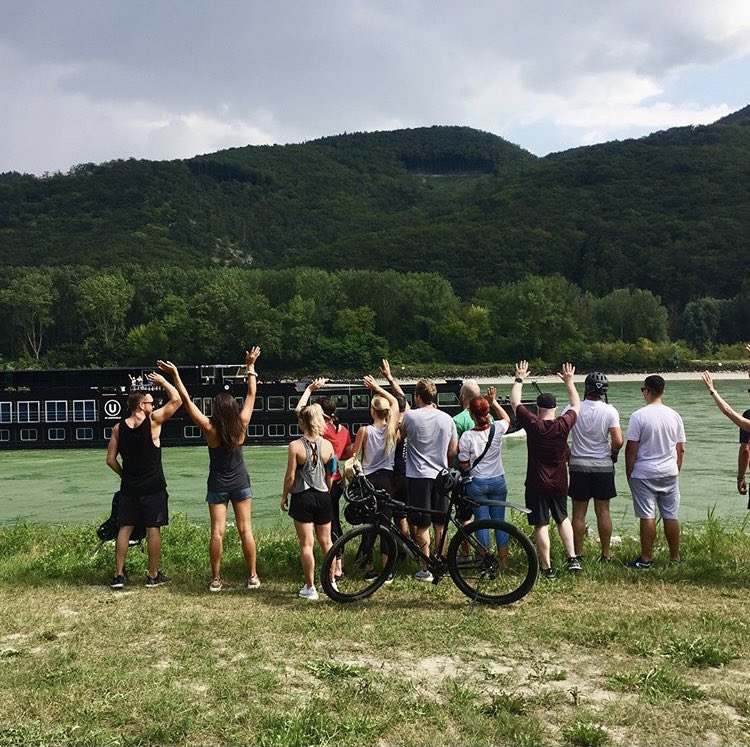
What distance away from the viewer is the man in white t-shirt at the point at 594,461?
24.4 feet

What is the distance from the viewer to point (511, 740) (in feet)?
12.6

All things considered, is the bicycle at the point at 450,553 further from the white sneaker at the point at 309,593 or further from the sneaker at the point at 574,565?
the sneaker at the point at 574,565

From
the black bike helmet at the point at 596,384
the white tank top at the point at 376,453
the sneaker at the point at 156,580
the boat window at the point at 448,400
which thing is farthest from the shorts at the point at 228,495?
the boat window at the point at 448,400

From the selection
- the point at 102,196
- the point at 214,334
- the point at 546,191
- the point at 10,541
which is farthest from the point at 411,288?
the point at 102,196

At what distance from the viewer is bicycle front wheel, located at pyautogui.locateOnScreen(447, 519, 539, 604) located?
614 centimetres

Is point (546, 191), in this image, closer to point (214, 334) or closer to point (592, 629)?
point (214, 334)

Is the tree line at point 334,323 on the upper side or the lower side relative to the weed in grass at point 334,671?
upper

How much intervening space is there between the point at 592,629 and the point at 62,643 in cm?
382

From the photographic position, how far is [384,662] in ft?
16.1

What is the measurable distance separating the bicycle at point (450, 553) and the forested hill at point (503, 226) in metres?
124

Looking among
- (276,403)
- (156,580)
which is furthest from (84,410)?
(156,580)

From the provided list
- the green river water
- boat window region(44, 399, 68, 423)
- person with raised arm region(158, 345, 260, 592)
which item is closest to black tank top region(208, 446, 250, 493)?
person with raised arm region(158, 345, 260, 592)

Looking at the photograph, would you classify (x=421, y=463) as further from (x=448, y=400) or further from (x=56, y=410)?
(x=56, y=410)

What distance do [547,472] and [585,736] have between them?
335 cm
